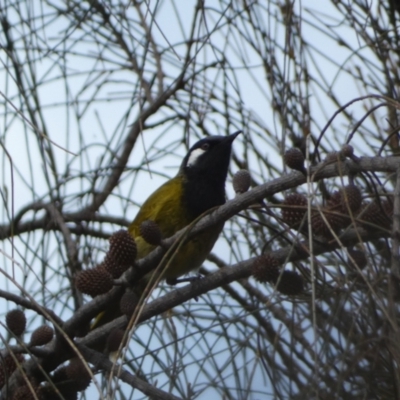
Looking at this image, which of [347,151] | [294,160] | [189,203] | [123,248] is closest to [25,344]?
[123,248]

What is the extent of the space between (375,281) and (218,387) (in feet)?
2.93

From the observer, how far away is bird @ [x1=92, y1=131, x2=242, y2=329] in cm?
366

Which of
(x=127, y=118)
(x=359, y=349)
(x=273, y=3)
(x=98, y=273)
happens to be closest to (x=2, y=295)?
(x=98, y=273)

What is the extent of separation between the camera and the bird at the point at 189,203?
3656 mm

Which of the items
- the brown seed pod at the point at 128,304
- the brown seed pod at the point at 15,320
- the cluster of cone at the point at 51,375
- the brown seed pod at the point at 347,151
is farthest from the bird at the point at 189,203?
the brown seed pod at the point at 347,151

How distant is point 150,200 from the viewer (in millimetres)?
4023

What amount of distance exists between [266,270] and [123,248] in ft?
1.26

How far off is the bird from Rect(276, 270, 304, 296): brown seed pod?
114 centimetres

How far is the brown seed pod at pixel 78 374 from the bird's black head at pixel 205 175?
1.48 m

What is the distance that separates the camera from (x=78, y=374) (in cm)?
245

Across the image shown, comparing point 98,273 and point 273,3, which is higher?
point 273,3

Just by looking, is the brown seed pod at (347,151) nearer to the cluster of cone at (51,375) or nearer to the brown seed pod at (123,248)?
the brown seed pod at (123,248)

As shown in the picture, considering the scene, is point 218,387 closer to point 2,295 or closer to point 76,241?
point 2,295

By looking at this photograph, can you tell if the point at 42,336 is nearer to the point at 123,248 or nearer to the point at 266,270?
the point at 123,248
